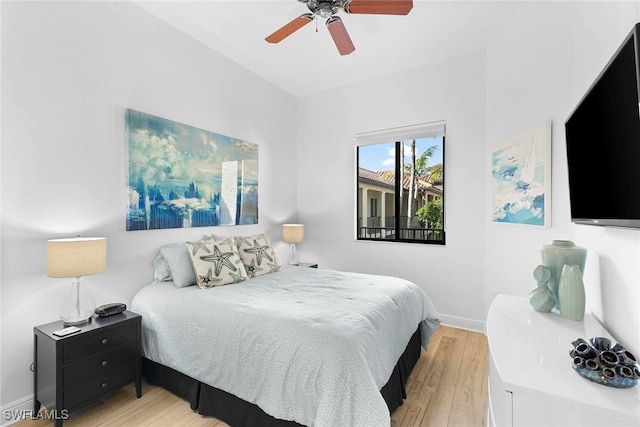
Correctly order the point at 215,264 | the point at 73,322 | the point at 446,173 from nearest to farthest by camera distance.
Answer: the point at 73,322 → the point at 215,264 → the point at 446,173

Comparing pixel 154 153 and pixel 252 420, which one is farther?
pixel 154 153

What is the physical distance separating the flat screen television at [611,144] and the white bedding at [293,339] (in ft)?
3.99

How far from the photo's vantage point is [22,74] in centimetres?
192

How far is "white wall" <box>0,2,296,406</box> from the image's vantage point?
189 cm

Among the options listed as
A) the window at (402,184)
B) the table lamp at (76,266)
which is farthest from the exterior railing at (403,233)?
the table lamp at (76,266)

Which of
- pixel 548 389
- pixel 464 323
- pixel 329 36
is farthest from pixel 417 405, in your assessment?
pixel 329 36

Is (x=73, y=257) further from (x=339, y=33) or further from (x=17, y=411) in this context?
(x=339, y=33)

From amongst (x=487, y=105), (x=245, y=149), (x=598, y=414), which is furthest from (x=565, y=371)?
(x=245, y=149)

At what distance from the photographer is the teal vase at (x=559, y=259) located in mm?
1547

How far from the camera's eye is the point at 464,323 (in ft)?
11.1

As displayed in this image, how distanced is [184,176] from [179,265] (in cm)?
86

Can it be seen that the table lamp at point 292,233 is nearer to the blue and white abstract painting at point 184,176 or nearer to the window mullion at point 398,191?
the blue and white abstract painting at point 184,176

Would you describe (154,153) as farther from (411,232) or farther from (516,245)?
(516,245)

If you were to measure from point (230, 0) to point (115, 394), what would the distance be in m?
3.14
